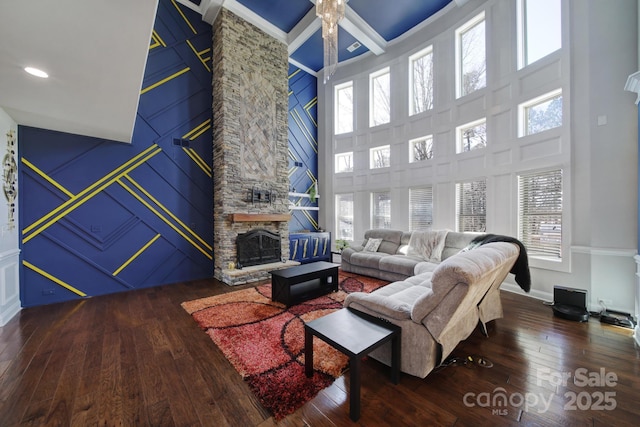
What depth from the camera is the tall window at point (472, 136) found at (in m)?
4.75

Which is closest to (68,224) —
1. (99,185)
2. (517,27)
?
(99,185)

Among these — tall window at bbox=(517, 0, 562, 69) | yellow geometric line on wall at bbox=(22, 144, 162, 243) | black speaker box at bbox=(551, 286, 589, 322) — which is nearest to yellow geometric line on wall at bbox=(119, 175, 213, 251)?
yellow geometric line on wall at bbox=(22, 144, 162, 243)

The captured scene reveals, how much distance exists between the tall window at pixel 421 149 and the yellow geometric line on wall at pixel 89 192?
5632 mm

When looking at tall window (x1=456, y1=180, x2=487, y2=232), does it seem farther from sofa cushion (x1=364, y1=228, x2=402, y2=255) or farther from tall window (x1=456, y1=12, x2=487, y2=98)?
tall window (x1=456, y1=12, x2=487, y2=98)

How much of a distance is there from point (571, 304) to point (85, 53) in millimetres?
5929

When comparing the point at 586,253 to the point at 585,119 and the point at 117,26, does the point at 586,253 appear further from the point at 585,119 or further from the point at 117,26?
the point at 117,26

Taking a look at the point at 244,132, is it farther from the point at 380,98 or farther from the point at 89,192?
the point at 380,98

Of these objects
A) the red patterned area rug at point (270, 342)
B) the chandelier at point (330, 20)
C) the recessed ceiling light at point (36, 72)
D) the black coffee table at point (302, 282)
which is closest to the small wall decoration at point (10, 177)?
the recessed ceiling light at point (36, 72)

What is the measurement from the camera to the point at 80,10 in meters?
1.56

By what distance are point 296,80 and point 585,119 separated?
6.53 metres

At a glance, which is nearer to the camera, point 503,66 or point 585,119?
point 585,119

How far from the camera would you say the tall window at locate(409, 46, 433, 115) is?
5691 millimetres

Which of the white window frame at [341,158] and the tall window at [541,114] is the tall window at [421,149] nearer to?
the tall window at [541,114]

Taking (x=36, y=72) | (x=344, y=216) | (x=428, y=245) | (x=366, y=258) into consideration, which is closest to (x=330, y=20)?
(x=36, y=72)
